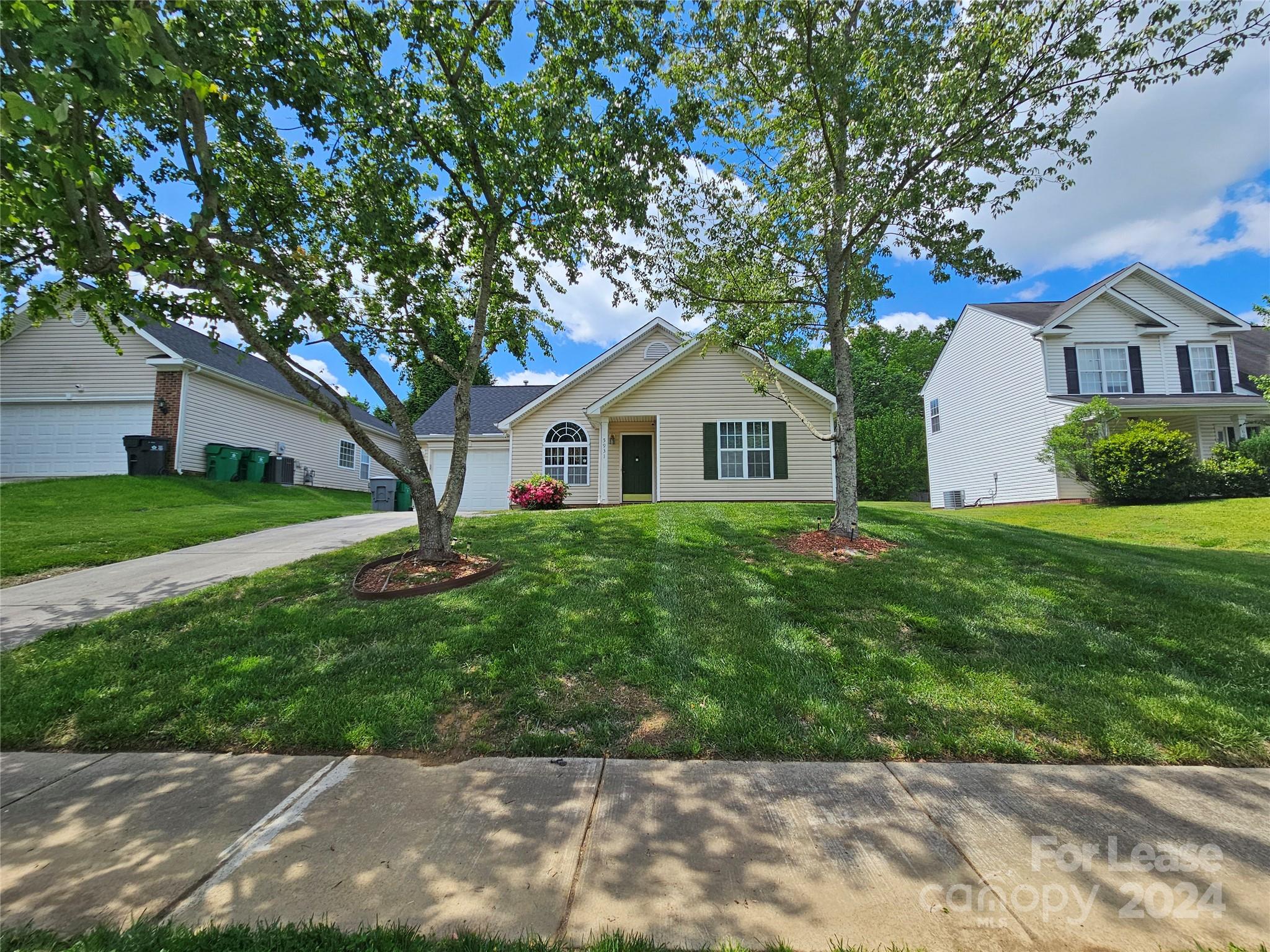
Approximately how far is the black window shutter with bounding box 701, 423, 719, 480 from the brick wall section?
1564 cm

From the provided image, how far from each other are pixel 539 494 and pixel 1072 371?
17.5m

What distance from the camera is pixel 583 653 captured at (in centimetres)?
396

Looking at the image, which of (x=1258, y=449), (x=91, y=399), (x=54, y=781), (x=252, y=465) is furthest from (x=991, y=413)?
(x=91, y=399)

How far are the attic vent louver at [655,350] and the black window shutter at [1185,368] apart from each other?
17.0m

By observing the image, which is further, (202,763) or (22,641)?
(22,641)

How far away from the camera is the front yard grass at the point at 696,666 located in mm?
2992

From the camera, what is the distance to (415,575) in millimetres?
5812

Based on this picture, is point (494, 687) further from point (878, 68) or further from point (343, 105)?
point (878, 68)

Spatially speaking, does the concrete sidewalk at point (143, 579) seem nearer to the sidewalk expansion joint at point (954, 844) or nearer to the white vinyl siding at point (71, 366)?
the sidewalk expansion joint at point (954, 844)

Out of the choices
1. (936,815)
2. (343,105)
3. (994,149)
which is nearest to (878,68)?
(994,149)

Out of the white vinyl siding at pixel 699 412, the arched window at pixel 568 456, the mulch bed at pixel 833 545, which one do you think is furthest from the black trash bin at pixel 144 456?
the mulch bed at pixel 833 545

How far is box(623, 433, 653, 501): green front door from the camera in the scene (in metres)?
14.9

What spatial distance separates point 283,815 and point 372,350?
18.0 feet

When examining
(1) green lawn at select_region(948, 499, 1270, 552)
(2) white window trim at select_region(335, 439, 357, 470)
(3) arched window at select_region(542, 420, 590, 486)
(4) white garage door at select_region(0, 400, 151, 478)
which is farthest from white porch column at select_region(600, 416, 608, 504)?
(4) white garage door at select_region(0, 400, 151, 478)
